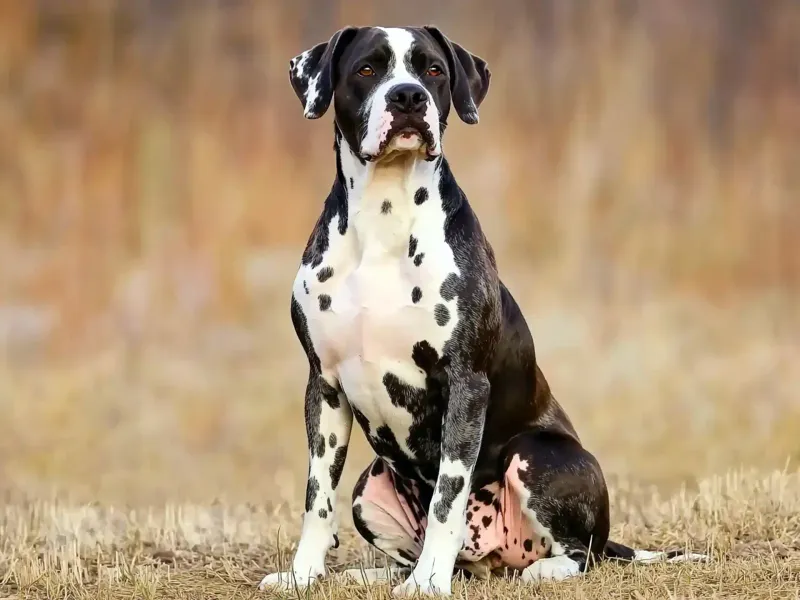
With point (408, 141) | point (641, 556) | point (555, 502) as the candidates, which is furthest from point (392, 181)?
point (641, 556)

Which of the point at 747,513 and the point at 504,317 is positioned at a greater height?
the point at 504,317

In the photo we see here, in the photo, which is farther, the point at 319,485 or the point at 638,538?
the point at 638,538

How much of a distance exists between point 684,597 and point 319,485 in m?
1.68

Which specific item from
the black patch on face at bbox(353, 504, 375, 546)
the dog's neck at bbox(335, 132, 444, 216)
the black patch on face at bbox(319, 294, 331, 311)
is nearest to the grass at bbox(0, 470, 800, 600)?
the black patch on face at bbox(353, 504, 375, 546)

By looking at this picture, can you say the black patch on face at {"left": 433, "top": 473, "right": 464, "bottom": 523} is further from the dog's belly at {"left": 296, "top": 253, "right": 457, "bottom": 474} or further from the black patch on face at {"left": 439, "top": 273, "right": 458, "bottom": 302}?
the black patch on face at {"left": 439, "top": 273, "right": 458, "bottom": 302}


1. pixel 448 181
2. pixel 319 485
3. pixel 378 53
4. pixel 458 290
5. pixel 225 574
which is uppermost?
pixel 378 53

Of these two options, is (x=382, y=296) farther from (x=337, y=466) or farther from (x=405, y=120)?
(x=337, y=466)

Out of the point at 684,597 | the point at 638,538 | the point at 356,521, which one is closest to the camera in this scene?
the point at 684,597

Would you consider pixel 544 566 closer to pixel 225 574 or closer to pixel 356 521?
pixel 356 521

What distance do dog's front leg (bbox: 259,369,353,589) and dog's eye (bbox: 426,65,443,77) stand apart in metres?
1.45

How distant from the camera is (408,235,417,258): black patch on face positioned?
545cm

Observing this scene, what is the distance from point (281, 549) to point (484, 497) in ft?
5.03

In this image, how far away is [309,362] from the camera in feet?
18.9

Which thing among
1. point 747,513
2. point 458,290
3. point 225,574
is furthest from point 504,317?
point 747,513
